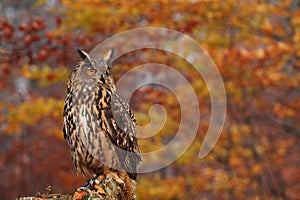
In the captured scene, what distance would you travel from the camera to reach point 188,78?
35.2ft

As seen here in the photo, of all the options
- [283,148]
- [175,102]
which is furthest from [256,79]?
[283,148]

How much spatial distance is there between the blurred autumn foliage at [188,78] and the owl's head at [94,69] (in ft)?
11.4

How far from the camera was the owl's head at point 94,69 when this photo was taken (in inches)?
171

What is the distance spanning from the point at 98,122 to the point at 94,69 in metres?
0.44

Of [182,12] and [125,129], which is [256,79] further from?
[125,129]

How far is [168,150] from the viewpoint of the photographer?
438 inches

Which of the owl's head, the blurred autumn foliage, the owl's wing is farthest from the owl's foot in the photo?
the blurred autumn foliage

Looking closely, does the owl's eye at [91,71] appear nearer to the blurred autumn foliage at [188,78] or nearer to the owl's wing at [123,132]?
the owl's wing at [123,132]

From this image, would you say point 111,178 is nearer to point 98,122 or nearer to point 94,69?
point 98,122

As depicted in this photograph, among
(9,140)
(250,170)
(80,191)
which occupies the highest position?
(9,140)

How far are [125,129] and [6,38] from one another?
3792 millimetres

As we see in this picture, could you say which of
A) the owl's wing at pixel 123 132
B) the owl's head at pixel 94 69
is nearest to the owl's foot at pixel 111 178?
the owl's wing at pixel 123 132

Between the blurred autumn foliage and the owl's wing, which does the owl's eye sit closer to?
the owl's wing

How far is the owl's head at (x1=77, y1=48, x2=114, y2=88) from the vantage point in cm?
433
